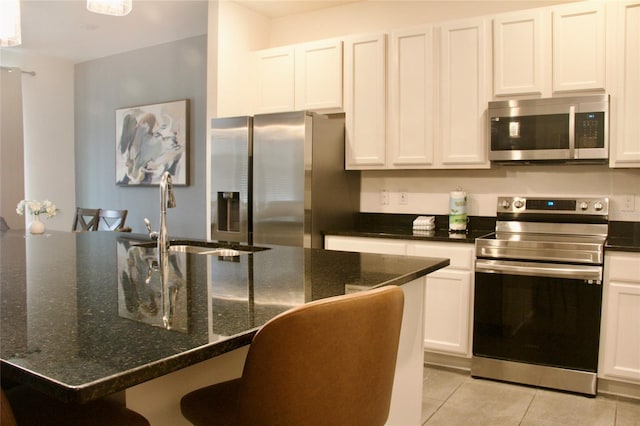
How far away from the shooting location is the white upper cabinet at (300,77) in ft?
12.4

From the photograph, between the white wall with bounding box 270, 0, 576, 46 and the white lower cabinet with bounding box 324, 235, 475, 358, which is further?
the white wall with bounding box 270, 0, 576, 46

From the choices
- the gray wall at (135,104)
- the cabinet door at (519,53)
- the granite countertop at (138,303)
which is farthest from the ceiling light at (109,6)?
the gray wall at (135,104)

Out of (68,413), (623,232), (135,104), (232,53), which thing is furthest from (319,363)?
(135,104)

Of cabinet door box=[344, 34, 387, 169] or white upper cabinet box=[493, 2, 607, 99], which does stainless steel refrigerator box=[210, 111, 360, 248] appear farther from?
white upper cabinet box=[493, 2, 607, 99]

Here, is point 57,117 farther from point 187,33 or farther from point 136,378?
point 136,378

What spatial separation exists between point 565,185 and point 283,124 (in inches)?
74.7

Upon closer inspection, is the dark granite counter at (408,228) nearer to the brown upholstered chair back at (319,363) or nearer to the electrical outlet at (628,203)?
the electrical outlet at (628,203)

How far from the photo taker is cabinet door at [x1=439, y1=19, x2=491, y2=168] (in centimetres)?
327

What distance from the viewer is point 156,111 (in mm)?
5402

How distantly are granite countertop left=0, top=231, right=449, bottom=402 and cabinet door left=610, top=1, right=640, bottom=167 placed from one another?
1.73 metres

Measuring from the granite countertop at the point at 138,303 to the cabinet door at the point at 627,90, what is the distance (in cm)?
173

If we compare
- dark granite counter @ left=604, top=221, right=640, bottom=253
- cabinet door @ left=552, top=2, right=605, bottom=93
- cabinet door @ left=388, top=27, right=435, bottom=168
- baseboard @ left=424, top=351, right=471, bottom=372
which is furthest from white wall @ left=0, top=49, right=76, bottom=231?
dark granite counter @ left=604, top=221, right=640, bottom=253

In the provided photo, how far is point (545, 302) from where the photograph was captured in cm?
286

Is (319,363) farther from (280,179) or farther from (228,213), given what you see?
(228,213)
